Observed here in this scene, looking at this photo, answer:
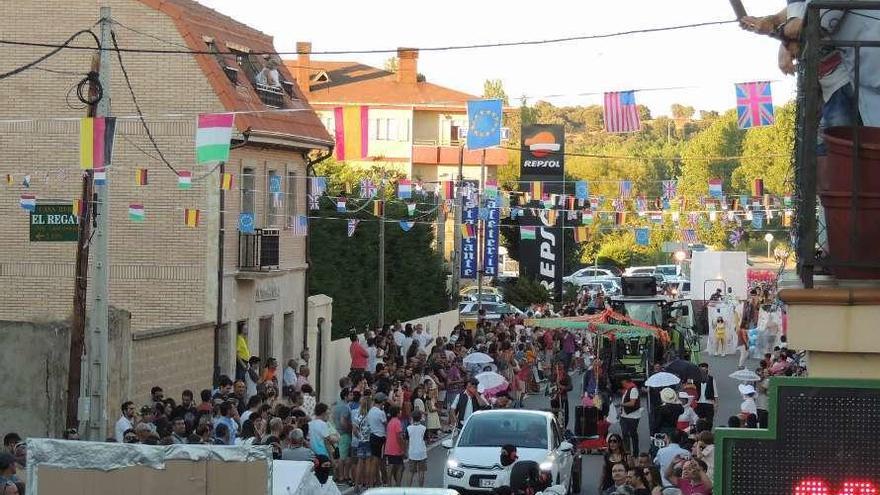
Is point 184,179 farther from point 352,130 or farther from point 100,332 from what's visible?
point 100,332

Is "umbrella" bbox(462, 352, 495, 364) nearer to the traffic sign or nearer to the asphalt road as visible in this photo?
the asphalt road

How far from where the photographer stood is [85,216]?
72.8 ft

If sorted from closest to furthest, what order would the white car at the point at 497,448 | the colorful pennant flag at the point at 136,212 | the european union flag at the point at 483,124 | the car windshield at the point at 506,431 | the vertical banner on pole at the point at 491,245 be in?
the white car at the point at 497,448
the car windshield at the point at 506,431
the european union flag at the point at 483,124
the colorful pennant flag at the point at 136,212
the vertical banner on pole at the point at 491,245

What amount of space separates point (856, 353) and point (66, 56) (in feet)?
90.7

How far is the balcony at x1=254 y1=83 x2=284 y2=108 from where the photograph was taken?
3522 cm

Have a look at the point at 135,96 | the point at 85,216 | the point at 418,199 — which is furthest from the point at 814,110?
the point at 418,199

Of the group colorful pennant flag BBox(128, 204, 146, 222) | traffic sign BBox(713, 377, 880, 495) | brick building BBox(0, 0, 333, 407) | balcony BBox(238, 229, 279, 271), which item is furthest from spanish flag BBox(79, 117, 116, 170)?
traffic sign BBox(713, 377, 880, 495)

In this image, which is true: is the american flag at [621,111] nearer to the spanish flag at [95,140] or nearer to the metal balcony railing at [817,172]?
the spanish flag at [95,140]

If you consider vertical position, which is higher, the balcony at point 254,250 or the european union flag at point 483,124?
the european union flag at point 483,124

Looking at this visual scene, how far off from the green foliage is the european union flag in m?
16.0

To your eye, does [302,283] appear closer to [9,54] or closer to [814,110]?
[9,54]

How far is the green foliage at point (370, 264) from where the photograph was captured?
49188 millimetres

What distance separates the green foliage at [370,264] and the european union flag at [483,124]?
15987mm

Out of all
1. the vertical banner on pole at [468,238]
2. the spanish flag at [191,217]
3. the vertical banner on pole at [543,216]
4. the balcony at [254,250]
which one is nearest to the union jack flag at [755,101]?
the spanish flag at [191,217]
